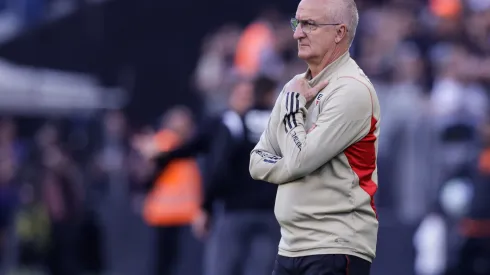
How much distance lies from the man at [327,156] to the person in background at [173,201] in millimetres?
7895

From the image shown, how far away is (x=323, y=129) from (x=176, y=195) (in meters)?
8.54

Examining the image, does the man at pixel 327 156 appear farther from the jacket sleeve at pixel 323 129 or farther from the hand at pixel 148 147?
the hand at pixel 148 147

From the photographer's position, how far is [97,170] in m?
16.6

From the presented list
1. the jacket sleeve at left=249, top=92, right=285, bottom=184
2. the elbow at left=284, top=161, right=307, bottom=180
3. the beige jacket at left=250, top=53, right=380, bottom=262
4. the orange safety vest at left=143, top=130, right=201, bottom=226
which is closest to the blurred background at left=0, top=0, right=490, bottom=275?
the orange safety vest at left=143, top=130, right=201, bottom=226

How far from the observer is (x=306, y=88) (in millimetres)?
5457

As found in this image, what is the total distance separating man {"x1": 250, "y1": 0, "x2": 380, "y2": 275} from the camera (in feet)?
17.3

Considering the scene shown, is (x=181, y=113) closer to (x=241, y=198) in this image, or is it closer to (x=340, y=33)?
(x=241, y=198)

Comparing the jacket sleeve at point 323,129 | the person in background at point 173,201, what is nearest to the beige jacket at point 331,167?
the jacket sleeve at point 323,129

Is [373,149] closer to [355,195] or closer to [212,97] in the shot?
[355,195]

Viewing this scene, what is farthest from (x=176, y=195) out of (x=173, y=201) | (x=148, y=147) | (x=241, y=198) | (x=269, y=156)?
(x=269, y=156)

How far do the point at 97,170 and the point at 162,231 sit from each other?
10.7ft

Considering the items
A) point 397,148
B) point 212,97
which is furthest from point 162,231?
point 397,148

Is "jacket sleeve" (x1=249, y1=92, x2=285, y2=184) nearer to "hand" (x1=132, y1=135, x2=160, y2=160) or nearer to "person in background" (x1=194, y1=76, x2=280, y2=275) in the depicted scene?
"person in background" (x1=194, y1=76, x2=280, y2=275)

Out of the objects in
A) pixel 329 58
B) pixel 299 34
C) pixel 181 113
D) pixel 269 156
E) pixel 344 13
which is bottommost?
pixel 181 113
